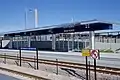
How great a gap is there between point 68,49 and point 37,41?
47.8 feet

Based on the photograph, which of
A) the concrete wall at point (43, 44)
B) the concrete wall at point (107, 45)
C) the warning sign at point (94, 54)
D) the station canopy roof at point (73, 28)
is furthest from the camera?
the concrete wall at point (43, 44)

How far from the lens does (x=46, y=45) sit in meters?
67.6

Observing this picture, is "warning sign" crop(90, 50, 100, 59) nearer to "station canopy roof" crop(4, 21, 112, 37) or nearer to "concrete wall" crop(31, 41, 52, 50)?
"station canopy roof" crop(4, 21, 112, 37)

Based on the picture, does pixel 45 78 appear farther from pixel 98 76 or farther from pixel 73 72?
pixel 73 72

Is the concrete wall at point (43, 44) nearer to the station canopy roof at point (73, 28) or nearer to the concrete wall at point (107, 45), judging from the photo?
the station canopy roof at point (73, 28)

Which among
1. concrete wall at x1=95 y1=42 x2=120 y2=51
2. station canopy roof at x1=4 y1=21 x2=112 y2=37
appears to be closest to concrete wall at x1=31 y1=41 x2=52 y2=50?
station canopy roof at x1=4 y1=21 x2=112 y2=37

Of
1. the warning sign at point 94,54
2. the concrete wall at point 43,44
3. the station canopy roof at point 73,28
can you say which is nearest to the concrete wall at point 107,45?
the station canopy roof at point 73,28

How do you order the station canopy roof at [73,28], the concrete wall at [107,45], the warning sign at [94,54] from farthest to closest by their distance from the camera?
the concrete wall at [107,45] → the station canopy roof at [73,28] → the warning sign at [94,54]

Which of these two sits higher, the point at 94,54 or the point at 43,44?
the point at 94,54

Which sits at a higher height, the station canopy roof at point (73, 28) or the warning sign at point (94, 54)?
the station canopy roof at point (73, 28)

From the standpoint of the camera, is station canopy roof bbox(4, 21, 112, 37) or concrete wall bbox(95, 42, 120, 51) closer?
station canopy roof bbox(4, 21, 112, 37)

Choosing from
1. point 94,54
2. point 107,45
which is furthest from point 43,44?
point 94,54

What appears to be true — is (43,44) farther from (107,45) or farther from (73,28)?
(73,28)

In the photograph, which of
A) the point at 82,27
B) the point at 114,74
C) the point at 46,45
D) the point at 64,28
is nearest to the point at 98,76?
the point at 114,74
